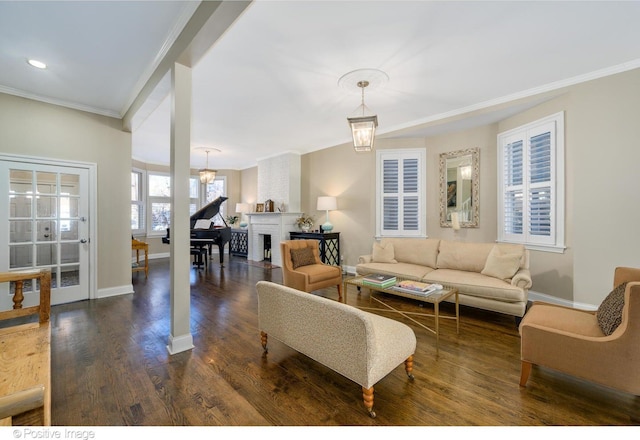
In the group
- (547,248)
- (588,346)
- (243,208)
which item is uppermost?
(243,208)

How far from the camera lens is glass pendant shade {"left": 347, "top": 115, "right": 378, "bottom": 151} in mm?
2965

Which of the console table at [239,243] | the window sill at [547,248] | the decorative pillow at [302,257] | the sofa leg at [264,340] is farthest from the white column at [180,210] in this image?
the console table at [239,243]

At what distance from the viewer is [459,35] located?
2.46 meters

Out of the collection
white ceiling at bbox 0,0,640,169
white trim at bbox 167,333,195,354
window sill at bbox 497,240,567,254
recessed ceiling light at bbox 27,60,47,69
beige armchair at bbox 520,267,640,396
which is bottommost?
white trim at bbox 167,333,195,354

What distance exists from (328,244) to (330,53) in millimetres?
3912

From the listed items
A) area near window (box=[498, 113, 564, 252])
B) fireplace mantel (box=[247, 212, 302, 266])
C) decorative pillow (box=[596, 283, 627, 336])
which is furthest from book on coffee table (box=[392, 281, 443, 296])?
fireplace mantel (box=[247, 212, 302, 266])

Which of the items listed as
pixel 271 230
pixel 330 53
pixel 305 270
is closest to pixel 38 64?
pixel 330 53

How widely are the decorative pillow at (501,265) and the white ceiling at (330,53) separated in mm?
2057

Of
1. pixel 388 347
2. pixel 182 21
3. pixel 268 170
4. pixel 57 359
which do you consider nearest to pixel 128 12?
pixel 182 21

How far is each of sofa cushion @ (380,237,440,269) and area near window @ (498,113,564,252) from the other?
3.44ft

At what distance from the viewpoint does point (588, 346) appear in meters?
1.77

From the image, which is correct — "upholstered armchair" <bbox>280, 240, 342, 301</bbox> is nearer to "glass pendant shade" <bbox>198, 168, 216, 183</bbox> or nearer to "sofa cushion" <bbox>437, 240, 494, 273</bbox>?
"sofa cushion" <bbox>437, 240, 494, 273</bbox>

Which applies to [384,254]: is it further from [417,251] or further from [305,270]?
[305,270]

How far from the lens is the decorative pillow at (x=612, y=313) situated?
1.79m
